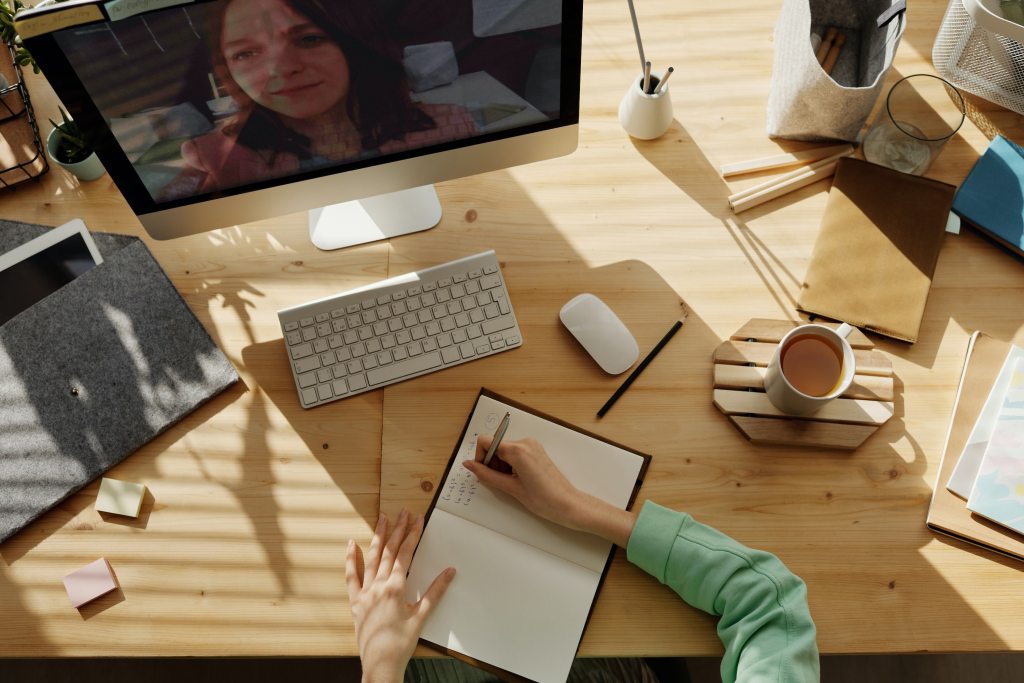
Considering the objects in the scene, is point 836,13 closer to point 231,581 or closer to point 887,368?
point 887,368

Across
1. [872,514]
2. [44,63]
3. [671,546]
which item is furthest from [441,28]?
[872,514]

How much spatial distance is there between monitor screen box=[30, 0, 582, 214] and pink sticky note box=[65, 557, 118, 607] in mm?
A: 424

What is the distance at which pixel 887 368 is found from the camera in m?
0.88

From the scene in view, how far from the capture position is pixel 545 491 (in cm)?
81

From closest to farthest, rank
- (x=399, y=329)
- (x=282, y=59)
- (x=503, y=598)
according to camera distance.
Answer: (x=282, y=59) < (x=503, y=598) < (x=399, y=329)

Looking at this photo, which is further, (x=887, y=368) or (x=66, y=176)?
(x=66, y=176)

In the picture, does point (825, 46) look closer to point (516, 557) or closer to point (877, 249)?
point (877, 249)

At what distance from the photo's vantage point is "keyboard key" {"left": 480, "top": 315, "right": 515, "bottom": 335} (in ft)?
2.99

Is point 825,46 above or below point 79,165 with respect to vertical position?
below

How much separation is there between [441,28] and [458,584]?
604 millimetres

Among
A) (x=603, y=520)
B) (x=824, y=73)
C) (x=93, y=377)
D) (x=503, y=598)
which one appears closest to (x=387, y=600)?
(x=503, y=598)

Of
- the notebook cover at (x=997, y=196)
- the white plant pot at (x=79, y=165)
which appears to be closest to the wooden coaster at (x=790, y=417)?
the notebook cover at (x=997, y=196)

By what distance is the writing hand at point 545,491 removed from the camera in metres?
0.80

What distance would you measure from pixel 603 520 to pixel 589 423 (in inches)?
5.0
